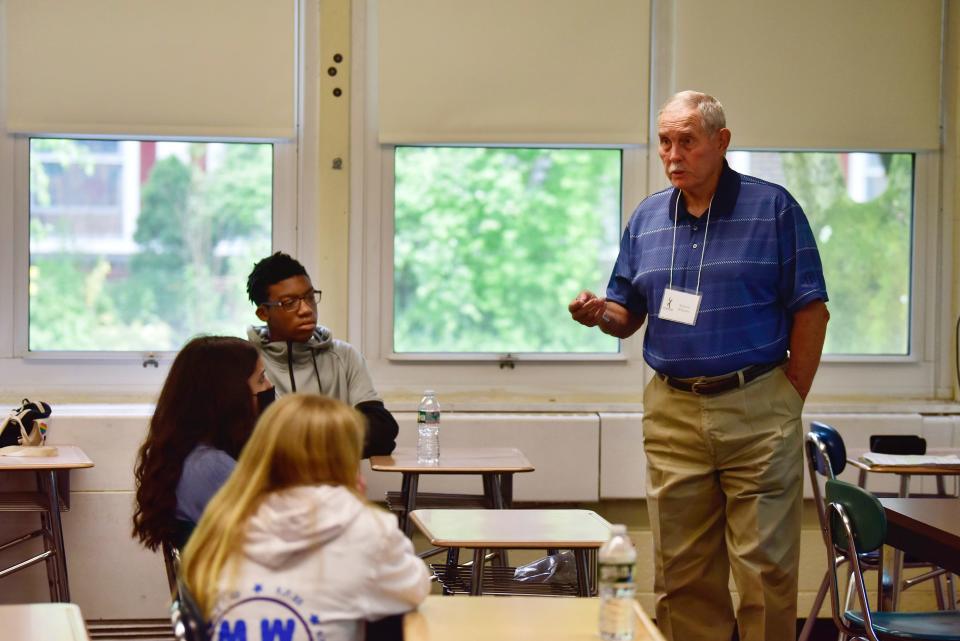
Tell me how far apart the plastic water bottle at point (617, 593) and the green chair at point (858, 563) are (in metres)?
1.00

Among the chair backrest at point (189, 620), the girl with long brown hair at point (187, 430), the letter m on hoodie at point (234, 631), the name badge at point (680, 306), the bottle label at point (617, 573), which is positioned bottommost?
the letter m on hoodie at point (234, 631)

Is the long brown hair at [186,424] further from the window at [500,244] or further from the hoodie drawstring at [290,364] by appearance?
the window at [500,244]

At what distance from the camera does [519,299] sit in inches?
189

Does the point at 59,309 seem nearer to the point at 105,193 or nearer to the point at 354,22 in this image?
the point at 105,193

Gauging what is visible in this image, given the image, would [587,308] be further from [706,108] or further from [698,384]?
[706,108]

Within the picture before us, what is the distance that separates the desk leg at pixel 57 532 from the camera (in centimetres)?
389

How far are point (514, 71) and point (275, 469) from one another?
3.02 meters

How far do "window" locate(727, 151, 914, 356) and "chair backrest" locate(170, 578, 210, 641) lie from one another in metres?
3.57

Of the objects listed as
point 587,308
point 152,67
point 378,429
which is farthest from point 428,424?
point 152,67

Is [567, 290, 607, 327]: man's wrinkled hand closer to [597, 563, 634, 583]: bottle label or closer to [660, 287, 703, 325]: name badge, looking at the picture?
[660, 287, 703, 325]: name badge

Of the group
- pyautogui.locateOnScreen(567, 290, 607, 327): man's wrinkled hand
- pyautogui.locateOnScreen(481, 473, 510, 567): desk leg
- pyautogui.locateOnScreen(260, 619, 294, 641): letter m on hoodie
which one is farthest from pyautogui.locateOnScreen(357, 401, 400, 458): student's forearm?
pyautogui.locateOnScreen(260, 619, 294, 641): letter m on hoodie

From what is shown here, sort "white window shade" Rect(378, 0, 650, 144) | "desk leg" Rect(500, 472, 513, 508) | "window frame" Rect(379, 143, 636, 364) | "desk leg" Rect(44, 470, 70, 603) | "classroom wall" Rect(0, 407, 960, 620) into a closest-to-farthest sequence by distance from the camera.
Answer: "desk leg" Rect(44, 470, 70, 603) → "desk leg" Rect(500, 472, 513, 508) → "classroom wall" Rect(0, 407, 960, 620) → "white window shade" Rect(378, 0, 650, 144) → "window frame" Rect(379, 143, 636, 364)

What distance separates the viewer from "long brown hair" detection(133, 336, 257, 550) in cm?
255

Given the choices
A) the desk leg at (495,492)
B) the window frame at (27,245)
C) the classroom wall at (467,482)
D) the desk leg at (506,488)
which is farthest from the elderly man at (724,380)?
the window frame at (27,245)
